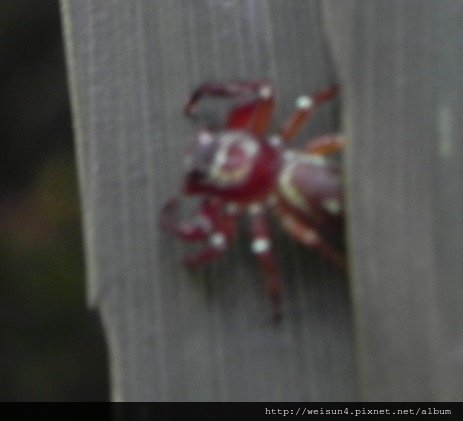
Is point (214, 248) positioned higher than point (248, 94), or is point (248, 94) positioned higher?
point (248, 94)

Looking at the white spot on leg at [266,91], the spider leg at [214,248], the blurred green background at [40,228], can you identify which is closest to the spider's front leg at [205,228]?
the spider leg at [214,248]

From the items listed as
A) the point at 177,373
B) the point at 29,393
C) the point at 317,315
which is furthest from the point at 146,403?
the point at 29,393

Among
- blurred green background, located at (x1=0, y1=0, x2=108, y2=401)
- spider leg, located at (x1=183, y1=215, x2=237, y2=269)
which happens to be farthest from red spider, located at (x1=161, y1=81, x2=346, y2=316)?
blurred green background, located at (x1=0, y1=0, x2=108, y2=401)

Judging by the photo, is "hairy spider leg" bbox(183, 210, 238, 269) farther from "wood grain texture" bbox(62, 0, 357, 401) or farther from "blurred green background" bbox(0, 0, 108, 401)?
"blurred green background" bbox(0, 0, 108, 401)

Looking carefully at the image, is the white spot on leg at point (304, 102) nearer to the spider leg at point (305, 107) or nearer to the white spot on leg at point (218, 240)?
the spider leg at point (305, 107)

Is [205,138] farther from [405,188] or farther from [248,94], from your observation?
[405,188]

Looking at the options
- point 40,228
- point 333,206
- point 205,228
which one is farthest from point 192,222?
point 40,228

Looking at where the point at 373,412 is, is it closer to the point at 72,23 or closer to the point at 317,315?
the point at 317,315
